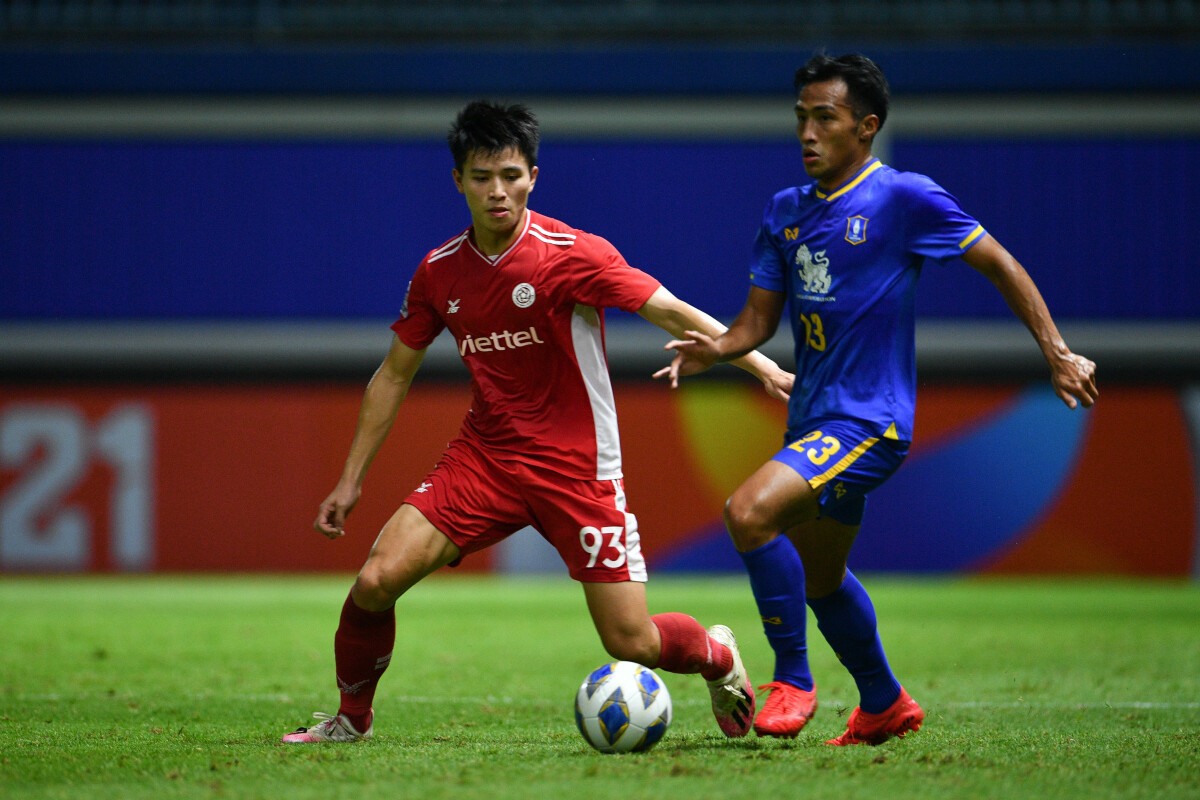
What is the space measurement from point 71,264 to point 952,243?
51.0 ft

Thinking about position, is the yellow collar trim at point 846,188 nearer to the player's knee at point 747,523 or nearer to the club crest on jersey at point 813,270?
the club crest on jersey at point 813,270

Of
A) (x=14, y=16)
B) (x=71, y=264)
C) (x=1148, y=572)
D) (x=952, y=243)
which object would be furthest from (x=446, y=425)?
(x=952, y=243)

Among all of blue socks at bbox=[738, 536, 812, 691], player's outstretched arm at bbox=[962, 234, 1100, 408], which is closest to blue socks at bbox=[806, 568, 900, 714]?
blue socks at bbox=[738, 536, 812, 691]

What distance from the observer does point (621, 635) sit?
449cm

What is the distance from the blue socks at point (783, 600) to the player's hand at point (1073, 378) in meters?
1.07

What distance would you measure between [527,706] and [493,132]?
2.72 meters

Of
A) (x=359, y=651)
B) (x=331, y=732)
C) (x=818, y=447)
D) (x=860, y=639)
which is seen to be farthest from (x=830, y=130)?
(x=331, y=732)

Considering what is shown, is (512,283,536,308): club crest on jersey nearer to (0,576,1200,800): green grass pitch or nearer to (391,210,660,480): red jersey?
(391,210,660,480): red jersey

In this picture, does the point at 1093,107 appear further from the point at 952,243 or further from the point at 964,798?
the point at 964,798

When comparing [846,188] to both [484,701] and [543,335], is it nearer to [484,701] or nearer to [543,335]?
[543,335]

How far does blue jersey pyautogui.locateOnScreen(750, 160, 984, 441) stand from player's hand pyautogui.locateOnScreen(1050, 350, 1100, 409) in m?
0.49

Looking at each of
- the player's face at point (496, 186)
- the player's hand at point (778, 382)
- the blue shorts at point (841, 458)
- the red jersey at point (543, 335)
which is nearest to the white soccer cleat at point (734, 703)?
the blue shorts at point (841, 458)

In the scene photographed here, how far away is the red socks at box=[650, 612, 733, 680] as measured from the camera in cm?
457

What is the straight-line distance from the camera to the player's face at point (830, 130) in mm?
4527
